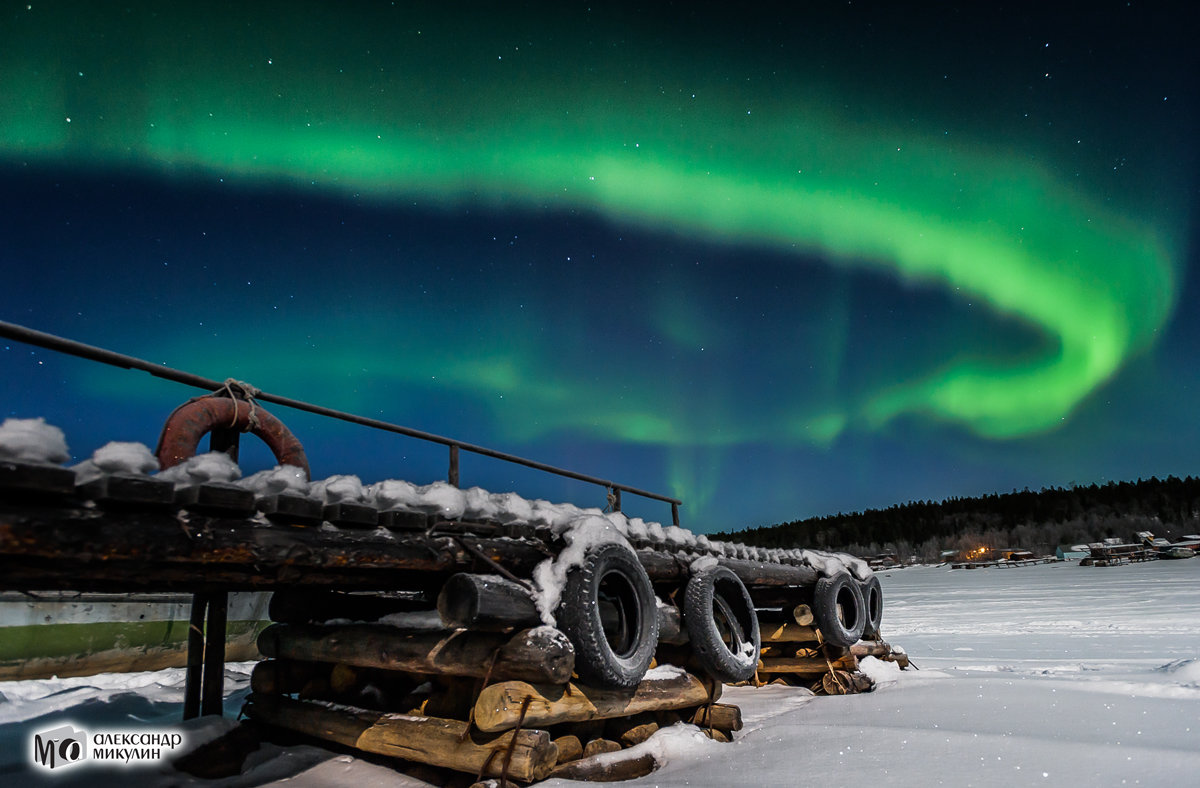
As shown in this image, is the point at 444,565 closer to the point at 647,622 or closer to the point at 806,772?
the point at 647,622

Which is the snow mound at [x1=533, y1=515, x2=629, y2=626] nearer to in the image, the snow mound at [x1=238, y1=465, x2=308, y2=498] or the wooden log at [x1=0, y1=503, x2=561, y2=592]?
the wooden log at [x1=0, y1=503, x2=561, y2=592]

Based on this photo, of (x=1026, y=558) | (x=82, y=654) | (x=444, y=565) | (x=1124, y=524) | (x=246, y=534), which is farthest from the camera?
(x=1124, y=524)

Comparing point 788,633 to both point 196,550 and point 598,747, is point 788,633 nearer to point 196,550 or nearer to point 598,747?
point 598,747

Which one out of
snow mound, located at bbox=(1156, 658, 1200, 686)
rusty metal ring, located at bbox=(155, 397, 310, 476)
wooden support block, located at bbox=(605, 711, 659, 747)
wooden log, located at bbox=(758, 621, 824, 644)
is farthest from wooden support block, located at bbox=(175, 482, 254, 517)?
snow mound, located at bbox=(1156, 658, 1200, 686)

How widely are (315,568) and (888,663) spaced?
305 inches

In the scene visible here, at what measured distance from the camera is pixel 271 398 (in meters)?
5.04

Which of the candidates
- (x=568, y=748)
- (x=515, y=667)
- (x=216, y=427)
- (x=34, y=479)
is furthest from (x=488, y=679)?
(x=216, y=427)

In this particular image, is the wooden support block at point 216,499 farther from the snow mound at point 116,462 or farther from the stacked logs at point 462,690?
the stacked logs at point 462,690

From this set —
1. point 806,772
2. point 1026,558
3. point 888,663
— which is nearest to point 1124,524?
point 1026,558

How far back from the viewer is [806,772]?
426 centimetres

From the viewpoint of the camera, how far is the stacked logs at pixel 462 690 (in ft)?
12.9

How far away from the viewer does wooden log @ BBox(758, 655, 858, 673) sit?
26.7 ft

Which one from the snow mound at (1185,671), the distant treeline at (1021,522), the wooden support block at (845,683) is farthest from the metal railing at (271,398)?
the distant treeline at (1021,522)

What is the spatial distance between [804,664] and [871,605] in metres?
2.12
